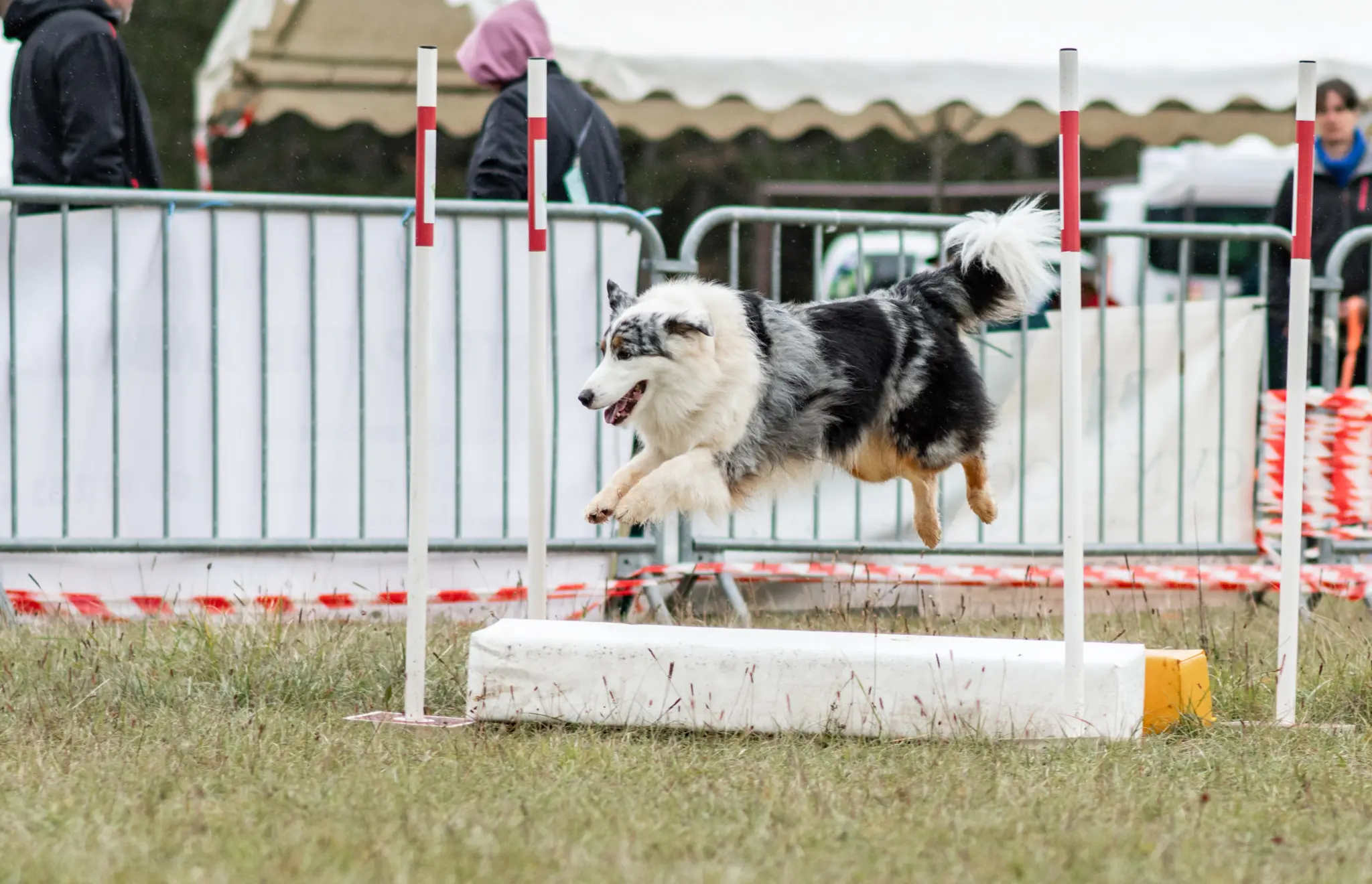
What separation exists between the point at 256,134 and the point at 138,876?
17189 mm

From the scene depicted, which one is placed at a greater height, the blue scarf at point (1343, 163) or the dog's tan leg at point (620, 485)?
the blue scarf at point (1343, 163)

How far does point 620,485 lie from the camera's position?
157 inches

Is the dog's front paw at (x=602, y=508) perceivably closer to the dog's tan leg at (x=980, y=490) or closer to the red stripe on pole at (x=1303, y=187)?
the dog's tan leg at (x=980, y=490)

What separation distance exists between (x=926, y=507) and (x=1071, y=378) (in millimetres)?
1012

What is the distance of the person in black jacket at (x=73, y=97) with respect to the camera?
5.80 metres

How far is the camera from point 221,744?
3.65 meters

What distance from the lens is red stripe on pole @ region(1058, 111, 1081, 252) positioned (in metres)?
3.66

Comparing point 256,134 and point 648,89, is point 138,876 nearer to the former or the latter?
point 648,89

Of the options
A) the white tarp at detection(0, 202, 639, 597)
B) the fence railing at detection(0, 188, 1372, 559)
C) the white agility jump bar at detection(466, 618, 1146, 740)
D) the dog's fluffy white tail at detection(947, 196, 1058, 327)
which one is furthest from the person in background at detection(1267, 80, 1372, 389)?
the white agility jump bar at detection(466, 618, 1146, 740)

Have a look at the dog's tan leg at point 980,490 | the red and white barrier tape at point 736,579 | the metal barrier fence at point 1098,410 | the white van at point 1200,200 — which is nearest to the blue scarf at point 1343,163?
the metal barrier fence at point 1098,410

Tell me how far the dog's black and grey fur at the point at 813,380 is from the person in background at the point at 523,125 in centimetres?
199

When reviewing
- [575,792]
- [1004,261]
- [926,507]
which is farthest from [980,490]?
[575,792]

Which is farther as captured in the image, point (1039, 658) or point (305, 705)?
point (305, 705)

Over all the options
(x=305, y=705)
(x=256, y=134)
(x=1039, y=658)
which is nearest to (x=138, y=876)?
(x=305, y=705)
